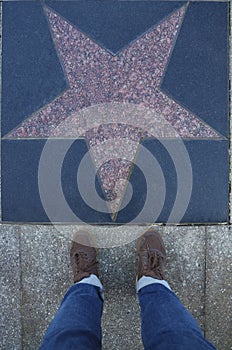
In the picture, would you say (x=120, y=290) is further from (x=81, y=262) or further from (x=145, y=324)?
(x=145, y=324)

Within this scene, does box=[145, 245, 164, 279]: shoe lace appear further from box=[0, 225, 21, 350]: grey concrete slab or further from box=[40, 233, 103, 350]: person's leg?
box=[0, 225, 21, 350]: grey concrete slab

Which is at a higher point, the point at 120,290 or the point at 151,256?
the point at 151,256

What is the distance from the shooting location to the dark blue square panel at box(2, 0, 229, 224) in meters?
2.11

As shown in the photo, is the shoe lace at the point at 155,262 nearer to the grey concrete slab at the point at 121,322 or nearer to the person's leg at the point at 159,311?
the person's leg at the point at 159,311

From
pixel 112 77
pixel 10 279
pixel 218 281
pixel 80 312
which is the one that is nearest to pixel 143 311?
pixel 80 312

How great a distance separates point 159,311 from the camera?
5.44 ft

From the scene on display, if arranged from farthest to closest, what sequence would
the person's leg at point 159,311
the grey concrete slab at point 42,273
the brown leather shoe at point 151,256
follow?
the grey concrete slab at point 42,273
the brown leather shoe at point 151,256
the person's leg at point 159,311

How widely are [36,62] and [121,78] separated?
0.53m

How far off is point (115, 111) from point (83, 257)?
2.94 ft

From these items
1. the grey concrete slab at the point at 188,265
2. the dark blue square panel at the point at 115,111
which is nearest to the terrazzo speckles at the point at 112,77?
the dark blue square panel at the point at 115,111

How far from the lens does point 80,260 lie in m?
2.04

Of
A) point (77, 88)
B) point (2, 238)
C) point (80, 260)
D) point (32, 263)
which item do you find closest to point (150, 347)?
point (80, 260)

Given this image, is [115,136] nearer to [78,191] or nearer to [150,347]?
[78,191]

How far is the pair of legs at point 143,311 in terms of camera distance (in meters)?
1.48
